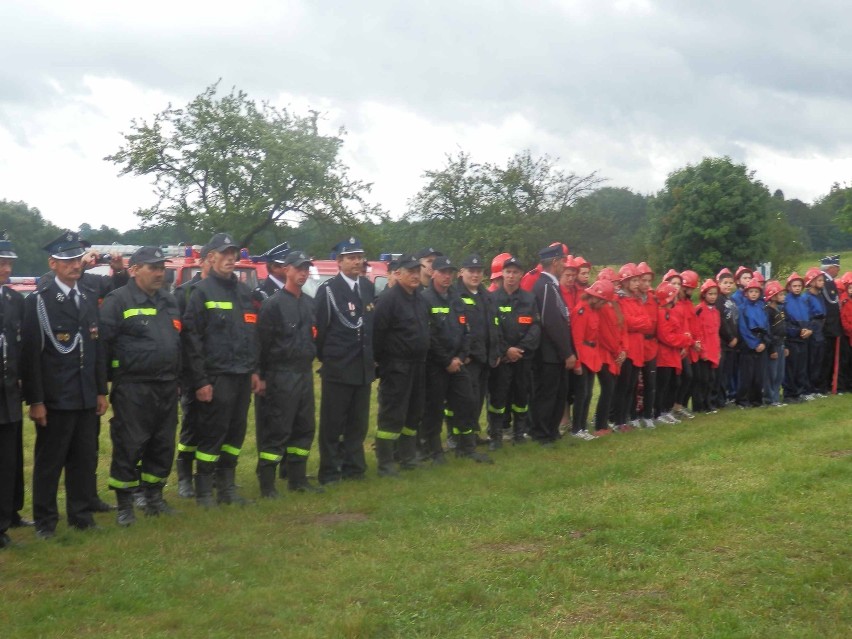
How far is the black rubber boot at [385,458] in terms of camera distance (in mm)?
10250

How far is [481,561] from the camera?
22.5ft

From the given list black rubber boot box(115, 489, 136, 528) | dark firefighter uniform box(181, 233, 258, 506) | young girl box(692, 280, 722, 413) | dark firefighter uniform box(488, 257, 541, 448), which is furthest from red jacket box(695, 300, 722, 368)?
black rubber boot box(115, 489, 136, 528)

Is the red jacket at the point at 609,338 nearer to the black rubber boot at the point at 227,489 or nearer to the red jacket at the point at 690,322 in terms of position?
the red jacket at the point at 690,322

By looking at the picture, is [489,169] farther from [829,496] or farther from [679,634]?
[679,634]

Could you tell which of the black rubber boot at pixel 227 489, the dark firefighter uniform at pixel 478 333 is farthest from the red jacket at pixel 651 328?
the black rubber boot at pixel 227 489

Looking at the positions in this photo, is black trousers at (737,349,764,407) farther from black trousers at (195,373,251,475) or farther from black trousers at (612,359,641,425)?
black trousers at (195,373,251,475)

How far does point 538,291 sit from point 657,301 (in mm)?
2322

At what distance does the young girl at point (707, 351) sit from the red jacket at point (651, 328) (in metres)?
1.21

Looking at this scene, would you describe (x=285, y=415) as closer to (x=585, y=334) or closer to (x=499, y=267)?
(x=499, y=267)

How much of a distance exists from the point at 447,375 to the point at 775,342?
6.90 meters

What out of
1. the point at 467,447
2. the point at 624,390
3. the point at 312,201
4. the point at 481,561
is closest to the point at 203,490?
the point at 481,561

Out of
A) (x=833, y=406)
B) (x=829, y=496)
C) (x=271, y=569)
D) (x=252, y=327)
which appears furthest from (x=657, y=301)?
(x=271, y=569)

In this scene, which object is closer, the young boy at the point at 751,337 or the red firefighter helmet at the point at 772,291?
the young boy at the point at 751,337

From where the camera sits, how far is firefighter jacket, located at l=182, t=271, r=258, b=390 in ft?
28.4
